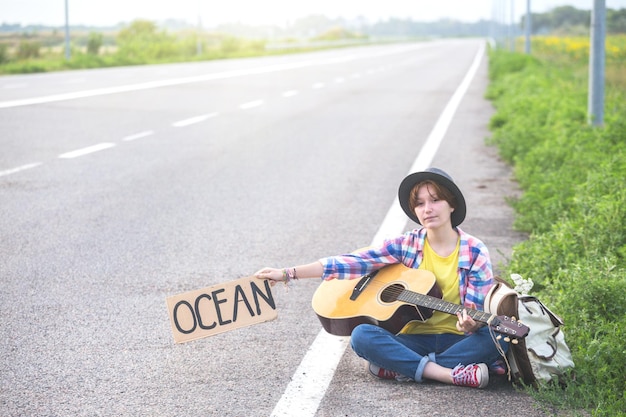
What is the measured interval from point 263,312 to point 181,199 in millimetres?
4565

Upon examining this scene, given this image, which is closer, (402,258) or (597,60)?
(402,258)

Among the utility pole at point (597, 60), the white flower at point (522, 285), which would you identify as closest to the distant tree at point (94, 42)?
the utility pole at point (597, 60)

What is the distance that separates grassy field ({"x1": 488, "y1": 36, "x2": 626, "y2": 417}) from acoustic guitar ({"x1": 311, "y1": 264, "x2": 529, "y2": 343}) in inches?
24.8

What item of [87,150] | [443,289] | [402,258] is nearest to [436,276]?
[443,289]

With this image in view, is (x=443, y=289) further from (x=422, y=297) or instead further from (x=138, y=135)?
(x=138, y=135)

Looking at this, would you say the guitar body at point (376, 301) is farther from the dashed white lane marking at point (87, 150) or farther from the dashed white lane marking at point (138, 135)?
the dashed white lane marking at point (138, 135)

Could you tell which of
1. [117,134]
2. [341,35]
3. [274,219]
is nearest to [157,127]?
[117,134]

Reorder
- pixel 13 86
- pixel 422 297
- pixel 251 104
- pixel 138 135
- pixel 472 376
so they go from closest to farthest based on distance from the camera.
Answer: pixel 472 376 → pixel 422 297 → pixel 138 135 → pixel 251 104 → pixel 13 86

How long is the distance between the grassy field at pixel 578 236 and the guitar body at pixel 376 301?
71cm

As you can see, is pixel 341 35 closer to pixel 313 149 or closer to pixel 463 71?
pixel 463 71

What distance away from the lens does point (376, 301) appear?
182 inches

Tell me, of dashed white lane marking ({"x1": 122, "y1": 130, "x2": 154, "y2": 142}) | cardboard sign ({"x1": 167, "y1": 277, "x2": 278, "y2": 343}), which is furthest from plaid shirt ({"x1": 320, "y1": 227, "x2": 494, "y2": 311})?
dashed white lane marking ({"x1": 122, "y1": 130, "x2": 154, "y2": 142})

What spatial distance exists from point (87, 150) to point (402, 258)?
8035 millimetres

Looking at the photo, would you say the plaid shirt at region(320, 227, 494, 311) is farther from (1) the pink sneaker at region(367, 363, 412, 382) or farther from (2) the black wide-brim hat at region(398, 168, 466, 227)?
(1) the pink sneaker at region(367, 363, 412, 382)
